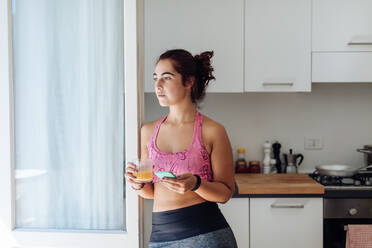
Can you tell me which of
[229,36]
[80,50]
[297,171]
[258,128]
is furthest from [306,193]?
[80,50]

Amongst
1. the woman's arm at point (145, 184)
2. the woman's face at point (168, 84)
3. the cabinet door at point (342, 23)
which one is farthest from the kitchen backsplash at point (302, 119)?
the woman's face at point (168, 84)

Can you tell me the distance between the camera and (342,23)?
2.27 meters

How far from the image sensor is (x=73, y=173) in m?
1.70

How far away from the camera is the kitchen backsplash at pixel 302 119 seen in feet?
8.60

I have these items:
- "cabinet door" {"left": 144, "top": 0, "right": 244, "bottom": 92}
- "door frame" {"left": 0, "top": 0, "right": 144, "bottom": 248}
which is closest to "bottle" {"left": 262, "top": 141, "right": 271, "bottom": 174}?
"cabinet door" {"left": 144, "top": 0, "right": 244, "bottom": 92}

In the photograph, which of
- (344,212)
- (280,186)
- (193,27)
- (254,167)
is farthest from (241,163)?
(193,27)

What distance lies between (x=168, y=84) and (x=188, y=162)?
288 millimetres

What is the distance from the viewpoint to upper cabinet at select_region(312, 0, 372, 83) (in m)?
2.26

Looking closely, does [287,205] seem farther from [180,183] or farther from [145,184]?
[180,183]

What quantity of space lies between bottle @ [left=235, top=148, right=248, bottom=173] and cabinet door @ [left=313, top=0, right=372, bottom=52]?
2.94ft

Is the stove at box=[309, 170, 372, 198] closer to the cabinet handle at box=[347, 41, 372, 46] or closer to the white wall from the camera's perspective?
the white wall

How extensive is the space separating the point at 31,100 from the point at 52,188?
42 centimetres

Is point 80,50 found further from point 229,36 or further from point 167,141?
point 229,36

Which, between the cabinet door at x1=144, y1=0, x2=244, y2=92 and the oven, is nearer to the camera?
the oven
